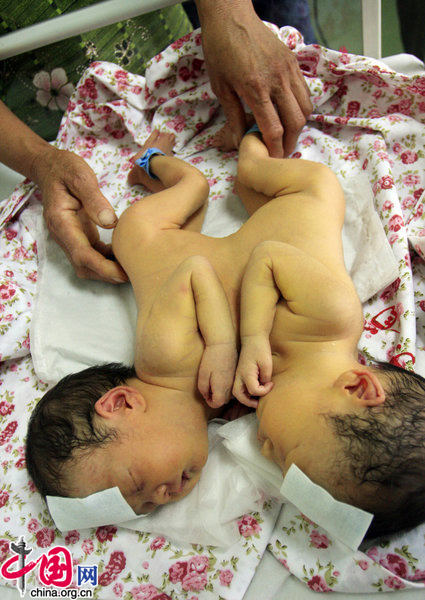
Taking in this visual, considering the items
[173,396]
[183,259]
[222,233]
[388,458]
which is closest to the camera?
[388,458]

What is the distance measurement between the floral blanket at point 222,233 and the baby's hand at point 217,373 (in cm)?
29

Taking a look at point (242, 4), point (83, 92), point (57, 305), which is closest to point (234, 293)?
point (57, 305)

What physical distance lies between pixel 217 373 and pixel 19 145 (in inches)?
41.6

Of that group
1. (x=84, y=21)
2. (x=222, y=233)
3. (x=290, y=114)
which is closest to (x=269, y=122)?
(x=290, y=114)

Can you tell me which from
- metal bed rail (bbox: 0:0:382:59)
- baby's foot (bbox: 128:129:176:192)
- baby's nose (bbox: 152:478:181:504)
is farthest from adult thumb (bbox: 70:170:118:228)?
baby's nose (bbox: 152:478:181:504)

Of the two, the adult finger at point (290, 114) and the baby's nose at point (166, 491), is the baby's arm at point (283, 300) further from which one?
the adult finger at point (290, 114)

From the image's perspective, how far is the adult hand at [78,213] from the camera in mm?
1305

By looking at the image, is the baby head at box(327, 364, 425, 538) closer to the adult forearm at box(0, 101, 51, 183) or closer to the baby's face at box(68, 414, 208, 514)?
the baby's face at box(68, 414, 208, 514)

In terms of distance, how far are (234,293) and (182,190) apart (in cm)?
37

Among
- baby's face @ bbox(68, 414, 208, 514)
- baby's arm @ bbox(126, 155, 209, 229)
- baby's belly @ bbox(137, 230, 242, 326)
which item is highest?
baby's arm @ bbox(126, 155, 209, 229)

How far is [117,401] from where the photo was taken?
1.06m

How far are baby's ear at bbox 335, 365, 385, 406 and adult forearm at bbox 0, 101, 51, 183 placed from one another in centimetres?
117

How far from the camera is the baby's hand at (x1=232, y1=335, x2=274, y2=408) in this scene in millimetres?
1008

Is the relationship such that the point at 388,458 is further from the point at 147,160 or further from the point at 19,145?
the point at 19,145
